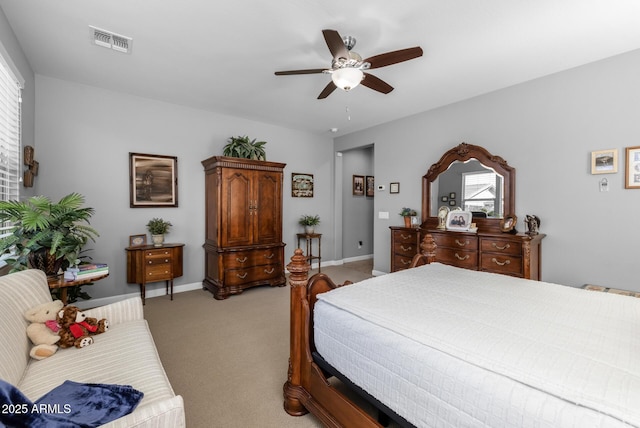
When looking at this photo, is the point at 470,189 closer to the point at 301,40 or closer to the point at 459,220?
the point at 459,220

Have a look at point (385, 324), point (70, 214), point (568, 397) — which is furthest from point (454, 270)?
point (70, 214)

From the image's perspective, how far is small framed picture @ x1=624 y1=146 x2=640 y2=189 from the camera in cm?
270

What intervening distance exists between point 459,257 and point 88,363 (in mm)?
3596

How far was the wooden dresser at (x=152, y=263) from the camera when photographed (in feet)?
11.8

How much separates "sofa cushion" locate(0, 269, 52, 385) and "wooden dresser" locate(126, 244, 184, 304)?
1.86 metres

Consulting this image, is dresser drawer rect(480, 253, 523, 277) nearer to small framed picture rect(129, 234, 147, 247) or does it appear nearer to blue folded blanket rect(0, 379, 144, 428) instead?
blue folded blanket rect(0, 379, 144, 428)

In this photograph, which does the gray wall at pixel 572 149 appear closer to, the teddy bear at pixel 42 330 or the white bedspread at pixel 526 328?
the white bedspread at pixel 526 328

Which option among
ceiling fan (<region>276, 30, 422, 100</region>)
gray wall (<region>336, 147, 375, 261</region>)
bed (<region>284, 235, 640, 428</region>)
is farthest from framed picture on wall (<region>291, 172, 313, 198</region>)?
bed (<region>284, 235, 640, 428</region>)

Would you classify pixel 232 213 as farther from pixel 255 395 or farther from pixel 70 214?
pixel 255 395

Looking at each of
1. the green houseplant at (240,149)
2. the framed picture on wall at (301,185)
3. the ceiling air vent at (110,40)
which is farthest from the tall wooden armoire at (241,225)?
the ceiling air vent at (110,40)

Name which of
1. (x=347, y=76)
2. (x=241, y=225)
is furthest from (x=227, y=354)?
(x=347, y=76)

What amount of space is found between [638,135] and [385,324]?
3283 millimetres

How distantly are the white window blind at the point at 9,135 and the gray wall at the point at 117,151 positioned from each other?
2.46 feet

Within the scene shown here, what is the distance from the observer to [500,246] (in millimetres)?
3221
